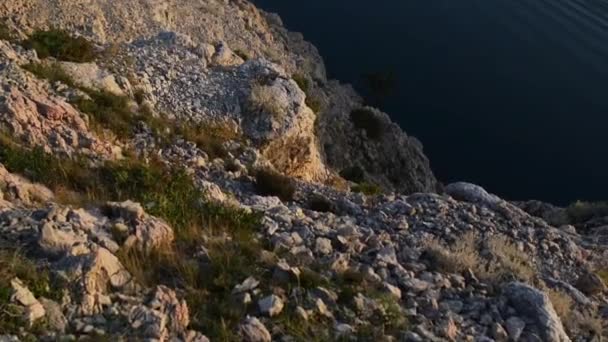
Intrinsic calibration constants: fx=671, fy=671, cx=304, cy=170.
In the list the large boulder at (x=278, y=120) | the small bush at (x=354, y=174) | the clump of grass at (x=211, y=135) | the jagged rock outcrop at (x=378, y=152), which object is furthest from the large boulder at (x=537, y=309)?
the jagged rock outcrop at (x=378, y=152)

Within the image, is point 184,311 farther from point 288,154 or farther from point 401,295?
point 288,154

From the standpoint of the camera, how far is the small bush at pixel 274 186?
55.4 feet

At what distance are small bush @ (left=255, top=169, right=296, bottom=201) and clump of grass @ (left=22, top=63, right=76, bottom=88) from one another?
5466 millimetres

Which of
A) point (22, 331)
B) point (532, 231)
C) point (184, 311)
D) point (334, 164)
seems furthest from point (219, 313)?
point (334, 164)

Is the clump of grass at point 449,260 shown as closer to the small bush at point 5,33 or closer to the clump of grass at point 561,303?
the clump of grass at point 561,303

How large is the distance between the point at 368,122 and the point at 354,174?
10.6 m

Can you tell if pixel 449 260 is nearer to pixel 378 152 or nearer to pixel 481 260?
pixel 481 260

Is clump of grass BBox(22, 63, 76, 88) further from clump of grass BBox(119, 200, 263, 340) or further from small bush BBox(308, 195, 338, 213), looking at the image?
clump of grass BBox(119, 200, 263, 340)

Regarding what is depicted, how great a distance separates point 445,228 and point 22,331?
1059 centimetres

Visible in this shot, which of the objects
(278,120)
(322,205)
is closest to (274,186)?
(322,205)

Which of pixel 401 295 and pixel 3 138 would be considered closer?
pixel 401 295

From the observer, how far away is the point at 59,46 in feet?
64.1

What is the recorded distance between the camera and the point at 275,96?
2206 centimetres

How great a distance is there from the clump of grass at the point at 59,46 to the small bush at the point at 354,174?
63.1ft
